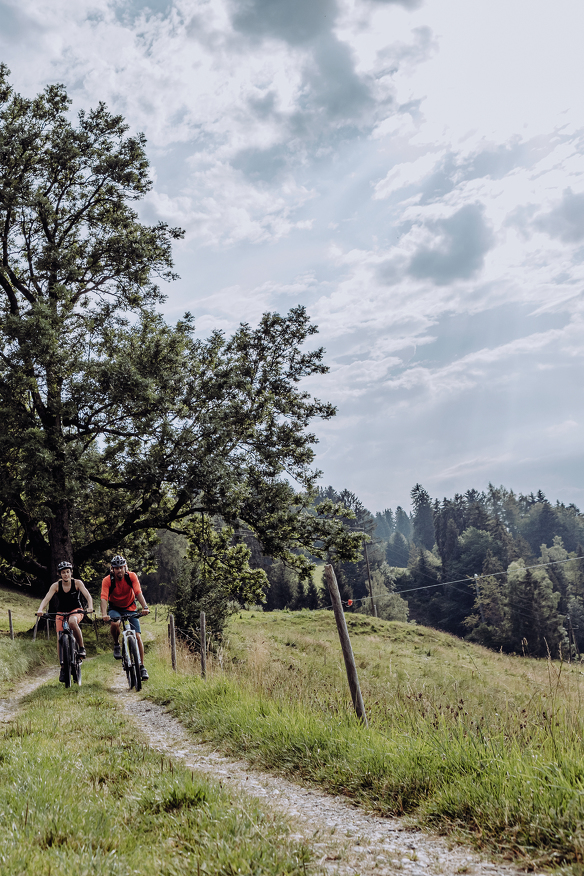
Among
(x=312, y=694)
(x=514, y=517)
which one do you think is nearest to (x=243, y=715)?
(x=312, y=694)

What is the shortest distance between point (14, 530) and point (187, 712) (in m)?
22.3

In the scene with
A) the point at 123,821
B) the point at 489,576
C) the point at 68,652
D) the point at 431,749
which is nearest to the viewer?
the point at 123,821

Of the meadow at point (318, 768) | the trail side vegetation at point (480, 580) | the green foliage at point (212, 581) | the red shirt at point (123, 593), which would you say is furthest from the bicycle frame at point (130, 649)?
the trail side vegetation at point (480, 580)

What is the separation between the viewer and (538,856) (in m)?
2.69

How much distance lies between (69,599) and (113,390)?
957cm

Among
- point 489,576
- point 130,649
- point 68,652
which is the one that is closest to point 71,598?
point 68,652

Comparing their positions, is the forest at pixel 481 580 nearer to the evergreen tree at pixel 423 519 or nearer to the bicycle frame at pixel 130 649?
the evergreen tree at pixel 423 519

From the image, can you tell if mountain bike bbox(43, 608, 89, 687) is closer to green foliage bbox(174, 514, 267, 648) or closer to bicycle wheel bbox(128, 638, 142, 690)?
bicycle wheel bbox(128, 638, 142, 690)

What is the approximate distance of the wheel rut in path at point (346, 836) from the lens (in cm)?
271

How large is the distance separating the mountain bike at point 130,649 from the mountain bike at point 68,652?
0.76m

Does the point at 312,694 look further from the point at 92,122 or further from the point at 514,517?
the point at 514,517

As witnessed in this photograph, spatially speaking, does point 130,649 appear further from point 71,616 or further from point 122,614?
point 71,616

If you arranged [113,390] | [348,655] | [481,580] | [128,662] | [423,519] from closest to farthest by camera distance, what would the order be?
[348,655], [128,662], [113,390], [481,580], [423,519]

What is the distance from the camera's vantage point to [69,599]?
31.4 feet
